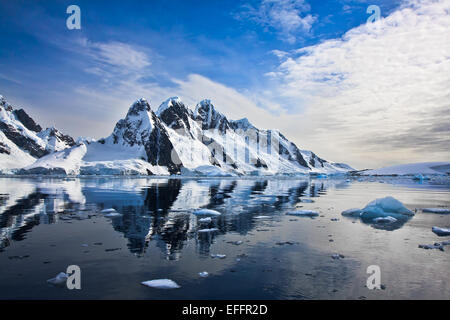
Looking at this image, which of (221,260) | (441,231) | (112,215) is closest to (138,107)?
(112,215)

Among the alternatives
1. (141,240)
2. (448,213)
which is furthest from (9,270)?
(448,213)

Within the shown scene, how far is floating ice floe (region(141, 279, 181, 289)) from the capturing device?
785 centimetres

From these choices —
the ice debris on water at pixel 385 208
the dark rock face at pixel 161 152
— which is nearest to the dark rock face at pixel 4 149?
the dark rock face at pixel 161 152

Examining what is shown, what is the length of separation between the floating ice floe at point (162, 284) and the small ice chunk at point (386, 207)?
50.9 feet

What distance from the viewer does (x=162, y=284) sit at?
792cm

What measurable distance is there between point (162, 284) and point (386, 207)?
1774 centimetres

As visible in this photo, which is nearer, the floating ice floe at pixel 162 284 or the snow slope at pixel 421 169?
the floating ice floe at pixel 162 284

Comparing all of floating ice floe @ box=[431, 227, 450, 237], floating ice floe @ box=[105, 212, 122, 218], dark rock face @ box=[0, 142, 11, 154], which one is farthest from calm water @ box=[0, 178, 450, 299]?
dark rock face @ box=[0, 142, 11, 154]

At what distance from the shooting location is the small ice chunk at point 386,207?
19.5 m

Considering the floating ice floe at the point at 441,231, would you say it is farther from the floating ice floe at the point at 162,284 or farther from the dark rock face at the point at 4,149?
the dark rock face at the point at 4,149

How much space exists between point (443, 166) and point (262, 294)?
621ft

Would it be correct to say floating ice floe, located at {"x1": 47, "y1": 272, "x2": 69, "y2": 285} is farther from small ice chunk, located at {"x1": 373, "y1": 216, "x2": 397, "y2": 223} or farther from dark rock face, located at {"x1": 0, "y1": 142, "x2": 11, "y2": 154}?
dark rock face, located at {"x1": 0, "y1": 142, "x2": 11, "y2": 154}

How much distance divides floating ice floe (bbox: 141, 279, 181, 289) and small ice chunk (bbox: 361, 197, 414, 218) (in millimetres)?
15525
